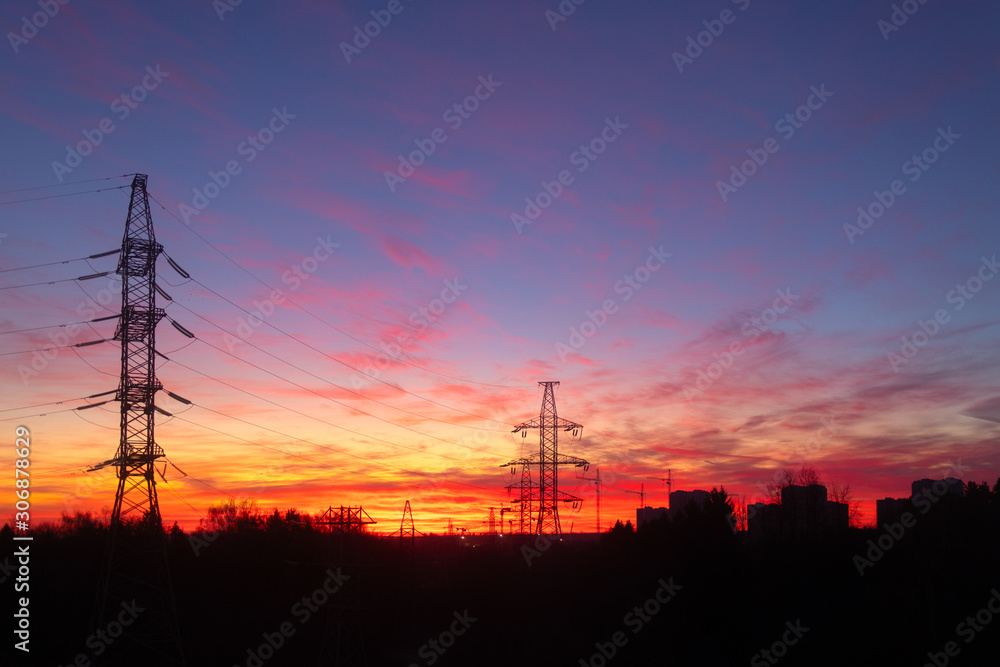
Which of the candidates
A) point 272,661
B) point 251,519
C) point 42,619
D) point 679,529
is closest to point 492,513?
point 251,519

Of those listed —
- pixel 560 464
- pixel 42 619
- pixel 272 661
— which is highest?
pixel 560 464

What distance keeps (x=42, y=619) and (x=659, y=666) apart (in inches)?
1664

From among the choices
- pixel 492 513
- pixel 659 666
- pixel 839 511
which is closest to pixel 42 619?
pixel 659 666

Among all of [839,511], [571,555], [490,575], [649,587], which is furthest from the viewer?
[839,511]

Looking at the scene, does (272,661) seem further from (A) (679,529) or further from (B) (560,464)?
(A) (679,529)

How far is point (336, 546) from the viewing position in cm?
5100

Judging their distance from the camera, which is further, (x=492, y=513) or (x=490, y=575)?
(x=492, y=513)

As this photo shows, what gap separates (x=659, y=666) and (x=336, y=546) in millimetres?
23376

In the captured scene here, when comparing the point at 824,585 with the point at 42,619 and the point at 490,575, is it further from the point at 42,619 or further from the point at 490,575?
the point at 42,619

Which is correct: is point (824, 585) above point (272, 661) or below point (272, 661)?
above

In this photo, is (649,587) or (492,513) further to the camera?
(492,513)

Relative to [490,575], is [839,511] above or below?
above

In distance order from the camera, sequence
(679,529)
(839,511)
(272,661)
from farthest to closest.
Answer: (839,511) → (679,529) → (272,661)

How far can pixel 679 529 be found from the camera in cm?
6738
